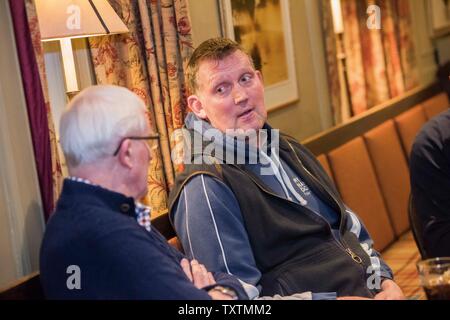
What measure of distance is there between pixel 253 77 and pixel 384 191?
211cm

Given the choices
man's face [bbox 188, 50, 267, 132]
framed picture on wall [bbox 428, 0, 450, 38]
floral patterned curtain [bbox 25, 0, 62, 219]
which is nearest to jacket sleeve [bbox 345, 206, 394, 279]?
man's face [bbox 188, 50, 267, 132]

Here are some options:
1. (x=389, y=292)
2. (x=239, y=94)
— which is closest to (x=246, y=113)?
(x=239, y=94)

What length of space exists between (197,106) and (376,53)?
3.14 metres

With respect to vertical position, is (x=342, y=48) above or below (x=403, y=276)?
above

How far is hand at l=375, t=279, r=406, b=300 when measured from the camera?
266 centimetres

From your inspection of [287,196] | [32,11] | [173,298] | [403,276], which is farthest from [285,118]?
[173,298]

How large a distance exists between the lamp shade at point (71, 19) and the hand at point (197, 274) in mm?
899

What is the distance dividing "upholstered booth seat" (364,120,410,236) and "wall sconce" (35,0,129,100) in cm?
236

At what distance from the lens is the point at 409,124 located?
211 inches

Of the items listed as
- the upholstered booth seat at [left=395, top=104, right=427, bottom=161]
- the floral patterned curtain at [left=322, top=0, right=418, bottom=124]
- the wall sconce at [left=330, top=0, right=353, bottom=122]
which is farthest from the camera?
the floral patterned curtain at [left=322, top=0, right=418, bottom=124]

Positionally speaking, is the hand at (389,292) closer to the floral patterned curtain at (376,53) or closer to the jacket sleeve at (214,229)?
the jacket sleeve at (214,229)

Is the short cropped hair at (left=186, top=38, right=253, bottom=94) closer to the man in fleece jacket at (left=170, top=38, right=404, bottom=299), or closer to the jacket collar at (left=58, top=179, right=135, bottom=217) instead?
the man in fleece jacket at (left=170, top=38, right=404, bottom=299)
